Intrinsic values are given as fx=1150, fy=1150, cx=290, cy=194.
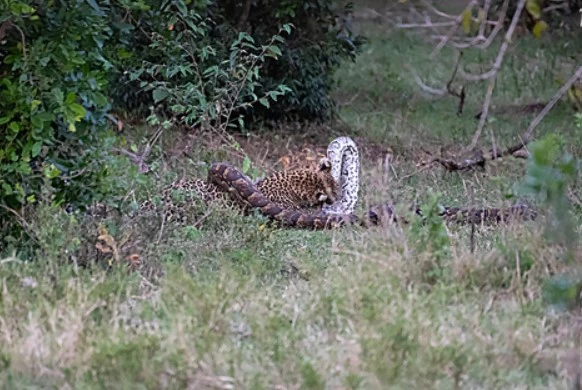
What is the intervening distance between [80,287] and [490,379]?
6.85 feet

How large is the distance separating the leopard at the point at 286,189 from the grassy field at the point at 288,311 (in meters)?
0.70

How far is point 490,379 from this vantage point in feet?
16.2

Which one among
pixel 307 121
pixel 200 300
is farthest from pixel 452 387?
pixel 307 121

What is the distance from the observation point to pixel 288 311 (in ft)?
18.9

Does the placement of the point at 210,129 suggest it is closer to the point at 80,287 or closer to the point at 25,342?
the point at 80,287

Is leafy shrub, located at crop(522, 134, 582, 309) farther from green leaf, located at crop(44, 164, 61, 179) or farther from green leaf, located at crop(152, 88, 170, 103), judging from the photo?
green leaf, located at crop(152, 88, 170, 103)

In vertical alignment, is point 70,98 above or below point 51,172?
above

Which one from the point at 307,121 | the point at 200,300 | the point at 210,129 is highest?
the point at 200,300

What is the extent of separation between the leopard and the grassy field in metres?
0.70

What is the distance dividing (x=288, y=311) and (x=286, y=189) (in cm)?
395

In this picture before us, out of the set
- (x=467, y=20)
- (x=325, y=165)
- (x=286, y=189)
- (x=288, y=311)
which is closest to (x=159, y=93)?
(x=286, y=189)

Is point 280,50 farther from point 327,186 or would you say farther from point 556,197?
point 556,197

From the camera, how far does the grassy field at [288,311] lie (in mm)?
4906

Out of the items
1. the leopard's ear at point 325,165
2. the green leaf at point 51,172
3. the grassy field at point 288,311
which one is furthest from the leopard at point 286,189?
the green leaf at point 51,172
